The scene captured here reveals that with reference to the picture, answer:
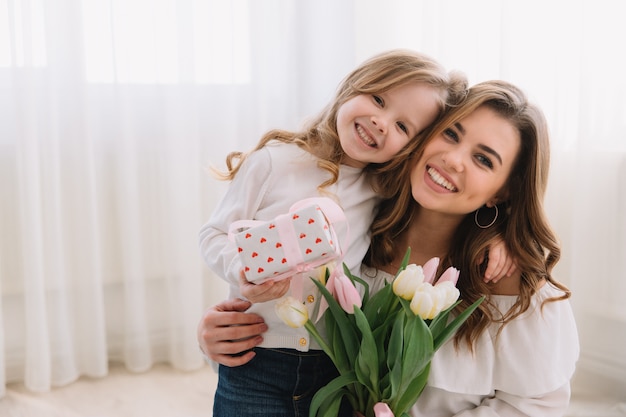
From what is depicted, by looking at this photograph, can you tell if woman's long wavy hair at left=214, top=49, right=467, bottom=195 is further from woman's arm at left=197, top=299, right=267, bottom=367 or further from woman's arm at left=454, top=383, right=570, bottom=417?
woman's arm at left=454, top=383, right=570, bottom=417

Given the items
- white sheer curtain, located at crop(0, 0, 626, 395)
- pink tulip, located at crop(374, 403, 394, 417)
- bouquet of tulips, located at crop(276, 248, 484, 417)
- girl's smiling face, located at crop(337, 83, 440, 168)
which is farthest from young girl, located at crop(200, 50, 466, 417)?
white sheer curtain, located at crop(0, 0, 626, 395)

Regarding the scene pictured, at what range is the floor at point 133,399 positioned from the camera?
6.52ft

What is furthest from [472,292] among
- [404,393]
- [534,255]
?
[404,393]

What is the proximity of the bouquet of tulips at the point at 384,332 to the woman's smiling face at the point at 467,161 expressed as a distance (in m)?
0.21

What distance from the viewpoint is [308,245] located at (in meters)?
1.06

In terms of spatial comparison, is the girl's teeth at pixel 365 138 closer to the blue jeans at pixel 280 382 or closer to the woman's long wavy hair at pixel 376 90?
the woman's long wavy hair at pixel 376 90

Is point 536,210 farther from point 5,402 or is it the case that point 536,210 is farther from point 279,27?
point 5,402

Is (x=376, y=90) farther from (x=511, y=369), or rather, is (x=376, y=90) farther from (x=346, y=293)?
(x=511, y=369)

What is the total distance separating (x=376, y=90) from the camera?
1347mm

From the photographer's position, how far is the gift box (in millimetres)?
1058

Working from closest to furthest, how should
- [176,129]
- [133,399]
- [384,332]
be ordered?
[384,332] < [133,399] < [176,129]

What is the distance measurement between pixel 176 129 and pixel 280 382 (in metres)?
1.13

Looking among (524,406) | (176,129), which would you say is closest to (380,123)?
(524,406)

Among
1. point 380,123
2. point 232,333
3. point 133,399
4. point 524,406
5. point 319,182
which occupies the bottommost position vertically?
point 133,399
